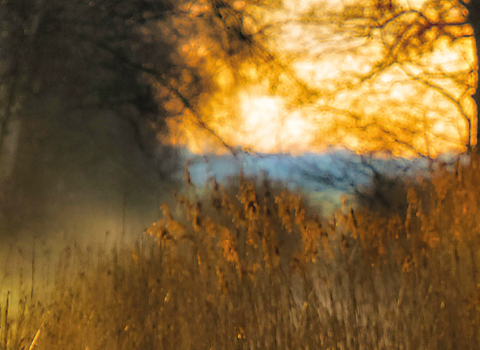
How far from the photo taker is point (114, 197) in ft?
6.38

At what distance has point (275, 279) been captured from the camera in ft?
5.15

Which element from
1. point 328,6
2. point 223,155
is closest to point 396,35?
point 328,6

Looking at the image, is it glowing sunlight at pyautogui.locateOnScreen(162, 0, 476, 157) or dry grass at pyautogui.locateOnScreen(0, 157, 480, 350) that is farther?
glowing sunlight at pyautogui.locateOnScreen(162, 0, 476, 157)

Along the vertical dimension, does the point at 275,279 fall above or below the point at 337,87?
below

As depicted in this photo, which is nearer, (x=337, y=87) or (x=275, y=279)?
(x=275, y=279)

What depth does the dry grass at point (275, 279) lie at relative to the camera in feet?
4.81

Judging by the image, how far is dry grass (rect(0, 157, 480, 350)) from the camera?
147 centimetres

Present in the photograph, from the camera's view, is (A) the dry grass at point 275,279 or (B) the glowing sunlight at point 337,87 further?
(B) the glowing sunlight at point 337,87

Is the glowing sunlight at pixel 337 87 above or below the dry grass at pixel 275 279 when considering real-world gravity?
above

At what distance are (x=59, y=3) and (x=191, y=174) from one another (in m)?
1.07

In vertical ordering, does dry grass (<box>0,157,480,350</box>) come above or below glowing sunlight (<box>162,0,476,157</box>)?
below

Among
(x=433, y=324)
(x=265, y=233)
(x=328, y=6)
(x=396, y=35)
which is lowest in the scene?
(x=433, y=324)

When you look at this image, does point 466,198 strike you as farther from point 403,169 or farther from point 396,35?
point 396,35

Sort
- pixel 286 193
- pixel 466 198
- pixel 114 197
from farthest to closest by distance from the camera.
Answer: pixel 114 197, pixel 286 193, pixel 466 198
